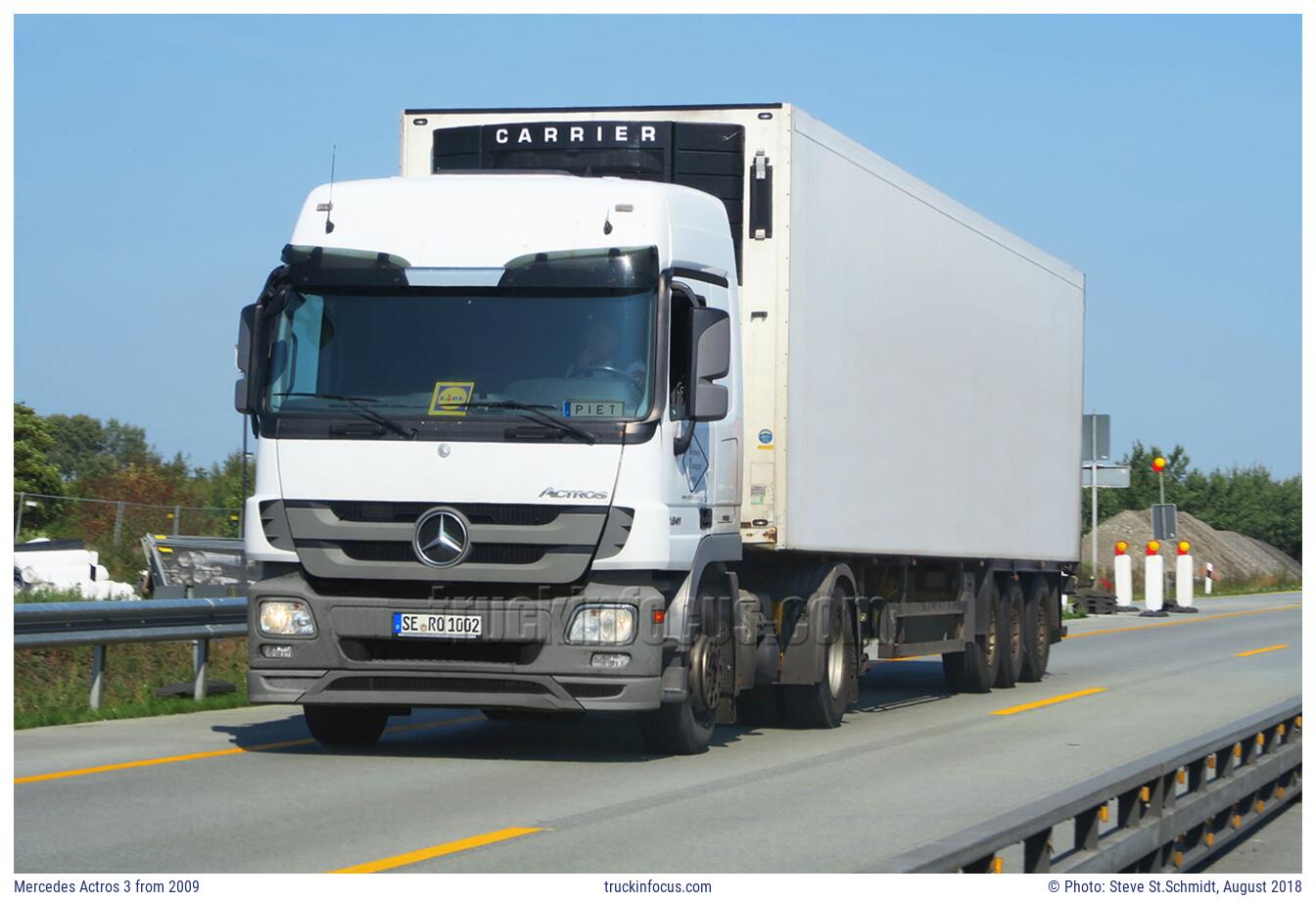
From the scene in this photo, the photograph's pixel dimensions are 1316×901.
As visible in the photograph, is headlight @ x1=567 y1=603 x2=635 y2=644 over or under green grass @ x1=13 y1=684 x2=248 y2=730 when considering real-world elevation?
over

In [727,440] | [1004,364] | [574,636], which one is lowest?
[574,636]

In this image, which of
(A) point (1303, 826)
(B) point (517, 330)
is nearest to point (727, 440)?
(B) point (517, 330)

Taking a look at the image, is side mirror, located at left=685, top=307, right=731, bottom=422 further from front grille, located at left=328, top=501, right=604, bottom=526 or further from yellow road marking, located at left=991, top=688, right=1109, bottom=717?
yellow road marking, located at left=991, top=688, right=1109, bottom=717

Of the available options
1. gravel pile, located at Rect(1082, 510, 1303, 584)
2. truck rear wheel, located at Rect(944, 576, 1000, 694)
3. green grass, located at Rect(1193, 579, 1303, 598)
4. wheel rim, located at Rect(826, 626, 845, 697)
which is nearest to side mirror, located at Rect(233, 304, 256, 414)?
wheel rim, located at Rect(826, 626, 845, 697)

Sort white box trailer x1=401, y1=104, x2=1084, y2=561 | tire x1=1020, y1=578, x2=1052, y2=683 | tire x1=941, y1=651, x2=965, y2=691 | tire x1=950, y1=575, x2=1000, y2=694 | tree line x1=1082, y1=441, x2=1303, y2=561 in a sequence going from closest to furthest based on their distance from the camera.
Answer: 1. white box trailer x1=401, y1=104, x2=1084, y2=561
2. tire x1=950, y1=575, x2=1000, y2=694
3. tire x1=941, y1=651, x2=965, y2=691
4. tire x1=1020, y1=578, x2=1052, y2=683
5. tree line x1=1082, y1=441, x2=1303, y2=561

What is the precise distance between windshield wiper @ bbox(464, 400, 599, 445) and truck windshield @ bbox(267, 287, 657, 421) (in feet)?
0.04

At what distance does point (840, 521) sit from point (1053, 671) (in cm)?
898

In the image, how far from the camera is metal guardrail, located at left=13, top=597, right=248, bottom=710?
1409cm

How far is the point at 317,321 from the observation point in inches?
455

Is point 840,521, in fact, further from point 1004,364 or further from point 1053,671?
point 1053,671

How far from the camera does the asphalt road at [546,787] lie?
8.13m

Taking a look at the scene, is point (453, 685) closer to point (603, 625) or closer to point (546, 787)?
point (603, 625)

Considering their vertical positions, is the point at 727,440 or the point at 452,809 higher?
the point at 727,440

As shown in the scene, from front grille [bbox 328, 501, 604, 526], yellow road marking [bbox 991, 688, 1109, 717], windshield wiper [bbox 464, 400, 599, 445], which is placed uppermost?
windshield wiper [bbox 464, 400, 599, 445]
